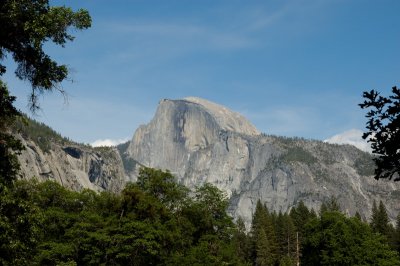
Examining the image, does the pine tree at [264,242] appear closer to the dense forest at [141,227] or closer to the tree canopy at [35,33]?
the dense forest at [141,227]

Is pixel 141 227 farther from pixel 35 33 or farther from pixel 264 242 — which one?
pixel 264 242

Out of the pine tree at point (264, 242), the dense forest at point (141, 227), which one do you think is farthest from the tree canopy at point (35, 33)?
the pine tree at point (264, 242)

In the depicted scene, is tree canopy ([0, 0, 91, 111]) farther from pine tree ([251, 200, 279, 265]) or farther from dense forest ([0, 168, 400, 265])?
pine tree ([251, 200, 279, 265])

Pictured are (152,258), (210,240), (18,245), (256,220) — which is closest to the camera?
(18,245)

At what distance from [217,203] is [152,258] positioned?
10.4 m

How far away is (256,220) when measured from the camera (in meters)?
119

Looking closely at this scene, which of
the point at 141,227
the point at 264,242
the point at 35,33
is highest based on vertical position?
the point at 35,33

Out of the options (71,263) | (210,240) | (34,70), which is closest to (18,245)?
(34,70)

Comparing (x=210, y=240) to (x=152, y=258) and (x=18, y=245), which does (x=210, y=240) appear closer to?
(x=152, y=258)

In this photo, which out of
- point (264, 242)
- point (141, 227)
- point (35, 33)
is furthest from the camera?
point (264, 242)

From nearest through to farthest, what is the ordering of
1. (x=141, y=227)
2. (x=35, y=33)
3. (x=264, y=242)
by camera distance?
(x=35, y=33) < (x=141, y=227) < (x=264, y=242)

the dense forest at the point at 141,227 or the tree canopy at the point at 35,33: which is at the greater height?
the tree canopy at the point at 35,33

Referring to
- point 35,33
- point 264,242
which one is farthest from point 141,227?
point 264,242

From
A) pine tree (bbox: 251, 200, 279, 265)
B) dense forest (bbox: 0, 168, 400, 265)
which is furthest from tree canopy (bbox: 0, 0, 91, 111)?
pine tree (bbox: 251, 200, 279, 265)
